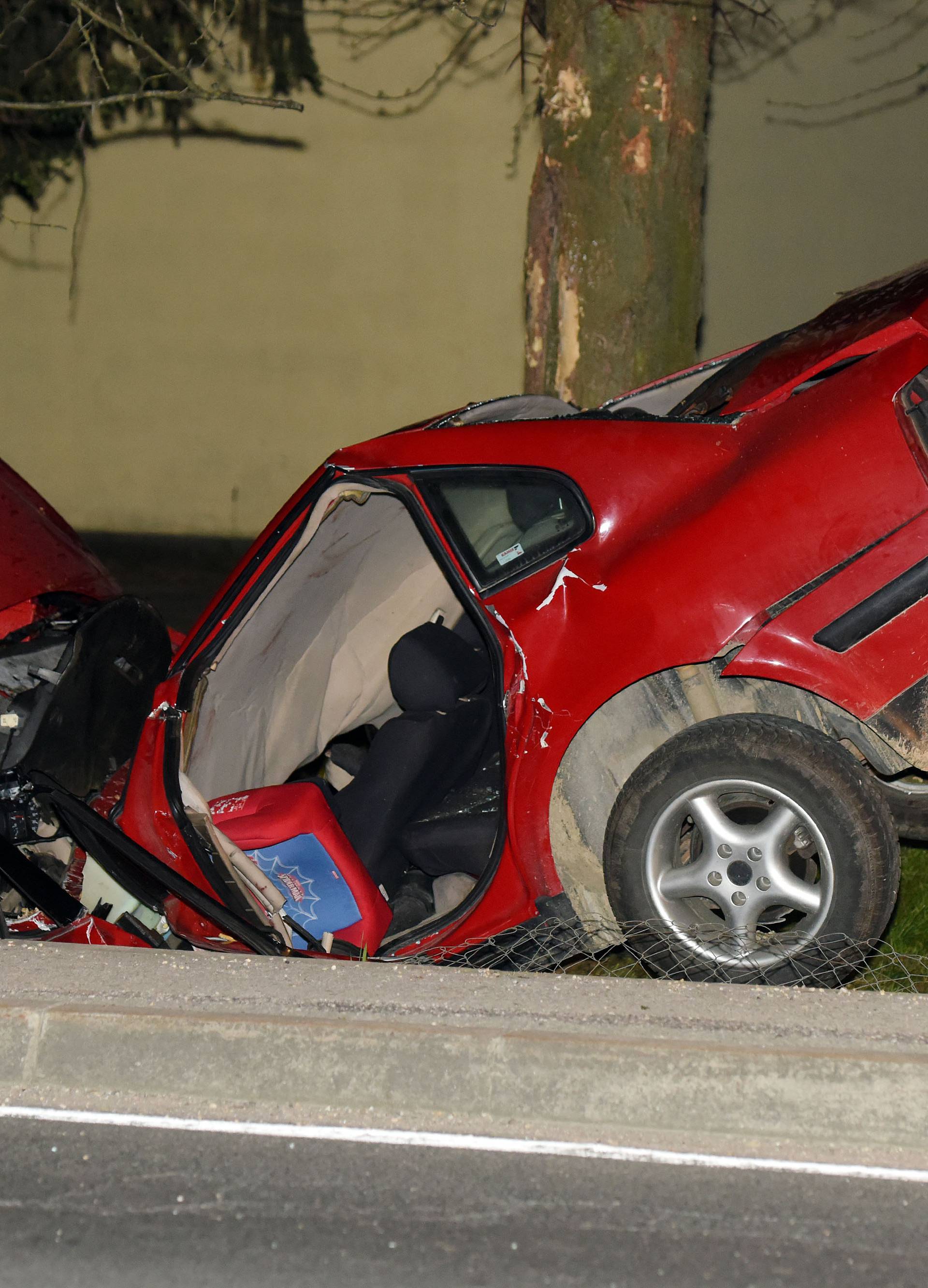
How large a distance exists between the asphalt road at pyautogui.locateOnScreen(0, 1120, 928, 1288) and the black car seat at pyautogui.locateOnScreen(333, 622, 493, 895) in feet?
4.99

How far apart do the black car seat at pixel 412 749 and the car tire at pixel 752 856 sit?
0.94 m

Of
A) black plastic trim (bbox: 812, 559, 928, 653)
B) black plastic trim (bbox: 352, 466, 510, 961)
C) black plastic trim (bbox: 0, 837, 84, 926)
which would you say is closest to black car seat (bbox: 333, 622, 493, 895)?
black plastic trim (bbox: 352, 466, 510, 961)

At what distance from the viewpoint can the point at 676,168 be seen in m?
5.73

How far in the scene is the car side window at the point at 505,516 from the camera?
3.94 metres

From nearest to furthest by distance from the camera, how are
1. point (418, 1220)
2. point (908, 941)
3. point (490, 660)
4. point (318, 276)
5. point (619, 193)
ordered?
1. point (418, 1220)
2. point (490, 660)
3. point (908, 941)
4. point (619, 193)
5. point (318, 276)

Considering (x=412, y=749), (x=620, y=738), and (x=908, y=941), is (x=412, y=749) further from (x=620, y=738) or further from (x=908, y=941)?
(x=908, y=941)

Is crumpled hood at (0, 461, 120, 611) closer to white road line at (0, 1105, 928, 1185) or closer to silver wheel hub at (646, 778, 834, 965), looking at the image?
white road line at (0, 1105, 928, 1185)

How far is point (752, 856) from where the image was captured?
3.70 meters

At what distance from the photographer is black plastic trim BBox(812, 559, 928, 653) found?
3504 millimetres

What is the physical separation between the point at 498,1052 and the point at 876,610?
149cm

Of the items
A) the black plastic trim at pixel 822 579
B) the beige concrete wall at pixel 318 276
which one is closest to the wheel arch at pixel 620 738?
the black plastic trim at pixel 822 579

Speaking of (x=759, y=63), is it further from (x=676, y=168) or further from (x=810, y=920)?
(x=810, y=920)

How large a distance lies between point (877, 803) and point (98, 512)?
407 inches

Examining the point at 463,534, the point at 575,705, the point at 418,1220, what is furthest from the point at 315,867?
the point at 418,1220
